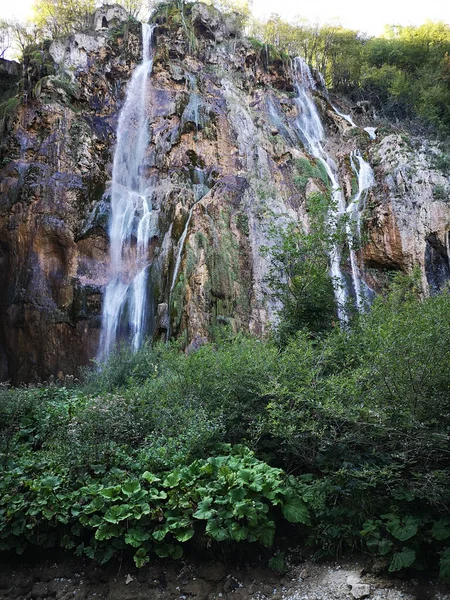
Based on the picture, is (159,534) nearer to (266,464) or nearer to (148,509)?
(148,509)

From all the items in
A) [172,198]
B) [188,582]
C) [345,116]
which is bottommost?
[188,582]

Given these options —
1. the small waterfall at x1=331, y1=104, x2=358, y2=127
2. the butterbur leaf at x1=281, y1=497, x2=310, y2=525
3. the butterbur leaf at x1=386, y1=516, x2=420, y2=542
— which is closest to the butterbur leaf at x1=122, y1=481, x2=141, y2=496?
the butterbur leaf at x1=281, y1=497, x2=310, y2=525

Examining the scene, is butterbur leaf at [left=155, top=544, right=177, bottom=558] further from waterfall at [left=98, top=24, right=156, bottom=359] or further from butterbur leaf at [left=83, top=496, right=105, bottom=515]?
waterfall at [left=98, top=24, right=156, bottom=359]

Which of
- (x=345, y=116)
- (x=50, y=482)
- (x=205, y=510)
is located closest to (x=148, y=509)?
(x=205, y=510)

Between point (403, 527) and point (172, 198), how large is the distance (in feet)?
51.8

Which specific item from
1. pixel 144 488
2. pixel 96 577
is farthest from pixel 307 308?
pixel 96 577

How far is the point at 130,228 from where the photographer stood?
18922 mm

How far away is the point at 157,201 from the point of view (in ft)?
64.8

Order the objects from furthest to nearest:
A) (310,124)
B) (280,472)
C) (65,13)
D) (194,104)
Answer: (65,13) → (310,124) → (194,104) → (280,472)

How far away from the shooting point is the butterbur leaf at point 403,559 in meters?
5.05

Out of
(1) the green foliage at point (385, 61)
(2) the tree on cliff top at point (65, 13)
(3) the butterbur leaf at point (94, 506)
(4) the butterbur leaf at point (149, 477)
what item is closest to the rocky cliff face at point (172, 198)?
(1) the green foliage at point (385, 61)

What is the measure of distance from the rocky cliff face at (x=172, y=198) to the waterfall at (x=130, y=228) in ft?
1.40

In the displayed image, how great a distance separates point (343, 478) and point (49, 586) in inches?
153

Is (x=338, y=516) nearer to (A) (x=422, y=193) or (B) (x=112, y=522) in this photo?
(B) (x=112, y=522)
